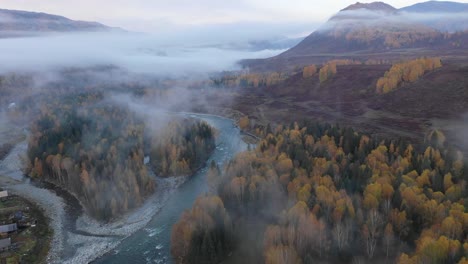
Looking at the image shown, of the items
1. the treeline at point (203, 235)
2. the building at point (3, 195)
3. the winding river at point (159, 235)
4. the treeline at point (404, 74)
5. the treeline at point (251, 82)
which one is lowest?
the winding river at point (159, 235)

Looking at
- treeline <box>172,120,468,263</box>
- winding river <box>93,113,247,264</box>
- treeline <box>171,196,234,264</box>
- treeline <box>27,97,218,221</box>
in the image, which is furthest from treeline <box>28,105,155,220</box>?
treeline <box>171,196,234,264</box>

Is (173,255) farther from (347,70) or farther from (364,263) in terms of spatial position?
(347,70)

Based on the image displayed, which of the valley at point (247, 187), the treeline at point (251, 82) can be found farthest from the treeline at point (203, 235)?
the treeline at point (251, 82)

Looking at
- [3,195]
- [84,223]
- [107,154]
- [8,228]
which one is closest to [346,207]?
[84,223]

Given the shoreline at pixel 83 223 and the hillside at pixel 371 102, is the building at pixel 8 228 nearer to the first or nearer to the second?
the shoreline at pixel 83 223

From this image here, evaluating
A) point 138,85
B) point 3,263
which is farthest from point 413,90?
point 138,85

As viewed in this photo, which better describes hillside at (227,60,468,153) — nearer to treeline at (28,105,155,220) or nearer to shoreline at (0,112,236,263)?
treeline at (28,105,155,220)
